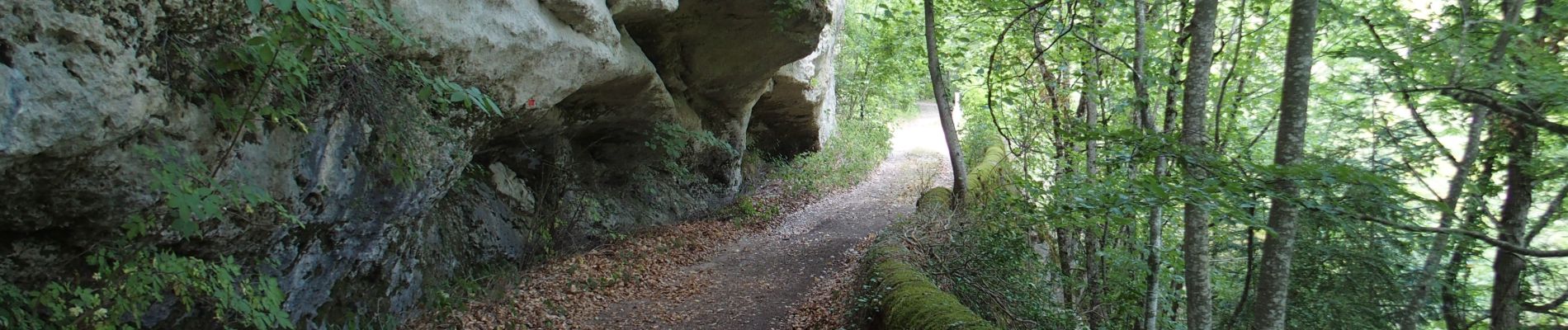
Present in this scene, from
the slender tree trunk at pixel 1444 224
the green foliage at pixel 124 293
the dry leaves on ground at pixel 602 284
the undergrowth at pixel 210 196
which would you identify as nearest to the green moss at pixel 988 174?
the dry leaves on ground at pixel 602 284

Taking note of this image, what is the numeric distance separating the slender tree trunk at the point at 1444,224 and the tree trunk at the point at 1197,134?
8.25ft

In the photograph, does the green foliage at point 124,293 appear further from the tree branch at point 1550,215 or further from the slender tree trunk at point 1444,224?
the tree branch at point 1550,215

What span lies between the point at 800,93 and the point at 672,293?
638 cm

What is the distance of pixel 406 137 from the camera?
4973mm

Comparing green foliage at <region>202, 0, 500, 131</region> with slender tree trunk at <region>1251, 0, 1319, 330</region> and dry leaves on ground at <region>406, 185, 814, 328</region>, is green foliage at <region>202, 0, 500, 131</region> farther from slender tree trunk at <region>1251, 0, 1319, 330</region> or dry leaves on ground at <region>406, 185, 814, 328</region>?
slender tree trunk at <region>1251, 0, 1319, 330</region>

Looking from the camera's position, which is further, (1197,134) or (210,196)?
(1197,134)

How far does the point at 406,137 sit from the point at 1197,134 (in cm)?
549

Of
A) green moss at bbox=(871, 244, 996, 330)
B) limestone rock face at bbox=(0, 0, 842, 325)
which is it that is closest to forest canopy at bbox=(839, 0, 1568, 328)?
green moss at bbox=(871, 244, 996, 330)

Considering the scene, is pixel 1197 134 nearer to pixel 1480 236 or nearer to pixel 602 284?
pixel 1480 236

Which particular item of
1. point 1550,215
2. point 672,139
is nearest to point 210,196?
point 672,139

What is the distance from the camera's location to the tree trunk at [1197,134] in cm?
555

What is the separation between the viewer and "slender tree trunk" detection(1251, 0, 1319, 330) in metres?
4.39

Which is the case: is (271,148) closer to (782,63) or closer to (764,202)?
(782,63)

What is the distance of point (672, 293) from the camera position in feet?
28.9
